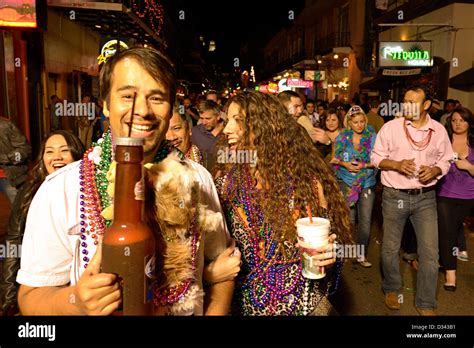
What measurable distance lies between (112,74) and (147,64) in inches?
5.8

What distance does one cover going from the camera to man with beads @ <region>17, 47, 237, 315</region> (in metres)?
1.40

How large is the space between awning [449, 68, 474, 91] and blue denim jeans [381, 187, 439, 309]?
12515 millimetres

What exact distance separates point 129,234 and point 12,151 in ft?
18.0

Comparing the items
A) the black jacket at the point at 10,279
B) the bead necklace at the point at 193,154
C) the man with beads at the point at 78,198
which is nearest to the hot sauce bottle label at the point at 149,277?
the man with beads at the point at 78,198

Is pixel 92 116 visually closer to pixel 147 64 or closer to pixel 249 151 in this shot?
pixel 249 151

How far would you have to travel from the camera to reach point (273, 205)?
2.54 meters

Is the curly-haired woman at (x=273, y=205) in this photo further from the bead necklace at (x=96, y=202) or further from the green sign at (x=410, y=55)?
the green sign at (x=410, y=55)

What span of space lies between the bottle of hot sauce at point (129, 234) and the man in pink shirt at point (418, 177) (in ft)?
12.4

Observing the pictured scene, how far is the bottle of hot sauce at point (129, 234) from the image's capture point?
1041mm

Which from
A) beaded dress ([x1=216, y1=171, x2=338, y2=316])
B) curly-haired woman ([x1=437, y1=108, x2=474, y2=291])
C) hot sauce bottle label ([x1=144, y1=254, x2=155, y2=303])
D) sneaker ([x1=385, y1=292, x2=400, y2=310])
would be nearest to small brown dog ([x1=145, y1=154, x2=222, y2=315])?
hot sauce bottle label ([x1=144, y1=254, x2=155, y2=303])

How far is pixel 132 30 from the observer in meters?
19.9

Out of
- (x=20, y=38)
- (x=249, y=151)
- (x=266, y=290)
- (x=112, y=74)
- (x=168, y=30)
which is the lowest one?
(x=266, y=290)
